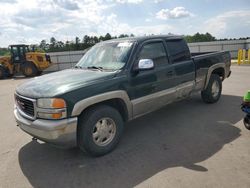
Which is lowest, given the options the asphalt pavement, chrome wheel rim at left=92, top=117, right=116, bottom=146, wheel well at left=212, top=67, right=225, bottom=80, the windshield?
the asphalt pavement

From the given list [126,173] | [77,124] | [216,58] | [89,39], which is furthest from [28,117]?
[89,39]

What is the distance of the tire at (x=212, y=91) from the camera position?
20.0 ft

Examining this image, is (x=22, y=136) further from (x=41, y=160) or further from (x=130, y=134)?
(x=130, y=134)

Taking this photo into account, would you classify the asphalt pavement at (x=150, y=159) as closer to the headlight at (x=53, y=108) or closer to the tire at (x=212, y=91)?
the headlight at (x=53, y=108)

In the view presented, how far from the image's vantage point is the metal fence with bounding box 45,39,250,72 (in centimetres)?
2356

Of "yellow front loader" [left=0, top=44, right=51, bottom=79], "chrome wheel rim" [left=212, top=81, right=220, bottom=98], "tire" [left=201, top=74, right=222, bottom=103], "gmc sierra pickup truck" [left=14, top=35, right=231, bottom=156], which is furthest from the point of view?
"yellow front loader" [left=0, top=44, right=51, bottom=79]

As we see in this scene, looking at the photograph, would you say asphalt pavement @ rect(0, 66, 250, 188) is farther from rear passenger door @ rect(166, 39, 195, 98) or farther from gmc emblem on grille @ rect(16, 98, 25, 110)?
gmc emblem on grille @ rect(16, 98, 25, 110)

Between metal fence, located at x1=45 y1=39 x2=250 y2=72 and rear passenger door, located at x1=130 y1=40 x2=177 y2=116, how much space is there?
764 inches

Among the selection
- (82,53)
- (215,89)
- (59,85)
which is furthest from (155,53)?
(82,53)

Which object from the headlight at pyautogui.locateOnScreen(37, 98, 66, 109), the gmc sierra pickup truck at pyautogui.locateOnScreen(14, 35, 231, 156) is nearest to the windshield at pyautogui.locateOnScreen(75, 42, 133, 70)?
the gmc sierra pickup truck at pyautogui.locateOnScreen(14, 35, 231, 156)

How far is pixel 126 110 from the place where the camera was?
12.9 ft

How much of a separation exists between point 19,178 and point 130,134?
2.19m

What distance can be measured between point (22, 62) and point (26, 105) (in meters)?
17.0

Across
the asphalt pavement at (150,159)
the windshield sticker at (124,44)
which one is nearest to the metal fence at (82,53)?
the asphalt pavement at (150,159)
